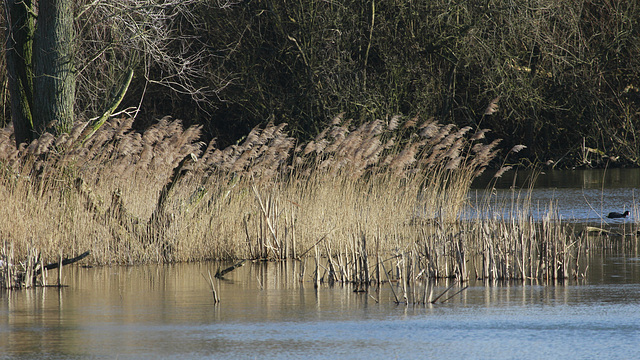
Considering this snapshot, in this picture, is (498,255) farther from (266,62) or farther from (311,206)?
(266,62)

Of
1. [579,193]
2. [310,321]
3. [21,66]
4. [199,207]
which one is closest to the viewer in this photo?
[310,321]

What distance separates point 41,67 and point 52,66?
0.46ft

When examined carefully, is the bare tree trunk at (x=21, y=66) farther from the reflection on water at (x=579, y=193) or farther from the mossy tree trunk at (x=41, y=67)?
the reflection on water at (x=579, y=193)

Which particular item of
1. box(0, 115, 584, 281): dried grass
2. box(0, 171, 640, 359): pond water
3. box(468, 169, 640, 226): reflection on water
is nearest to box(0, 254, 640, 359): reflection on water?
box(0, 171, 640, 359): pond water

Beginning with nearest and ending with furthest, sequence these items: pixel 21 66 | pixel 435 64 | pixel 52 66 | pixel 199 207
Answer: pixel 199 207 → pixel 52 66 → pixel 21 66 → pixel 435 64

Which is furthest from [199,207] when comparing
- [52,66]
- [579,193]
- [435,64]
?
[435,64]

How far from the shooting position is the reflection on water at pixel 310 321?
5.54m

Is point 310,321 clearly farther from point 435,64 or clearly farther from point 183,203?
point 435,64

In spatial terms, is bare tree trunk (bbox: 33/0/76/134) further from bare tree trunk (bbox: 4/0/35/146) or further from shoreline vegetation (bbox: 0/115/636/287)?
shoreline vegetation (bbox: 0/115/636/287)

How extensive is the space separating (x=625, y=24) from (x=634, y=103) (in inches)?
79.2

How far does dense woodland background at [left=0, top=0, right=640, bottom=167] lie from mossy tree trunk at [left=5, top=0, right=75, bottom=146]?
9.96 m

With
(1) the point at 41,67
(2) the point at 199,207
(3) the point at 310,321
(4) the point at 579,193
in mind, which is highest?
(1) the point at 41,67

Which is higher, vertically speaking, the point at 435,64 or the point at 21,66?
the point at 435,64

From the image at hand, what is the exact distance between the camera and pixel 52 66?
37.0 feet
